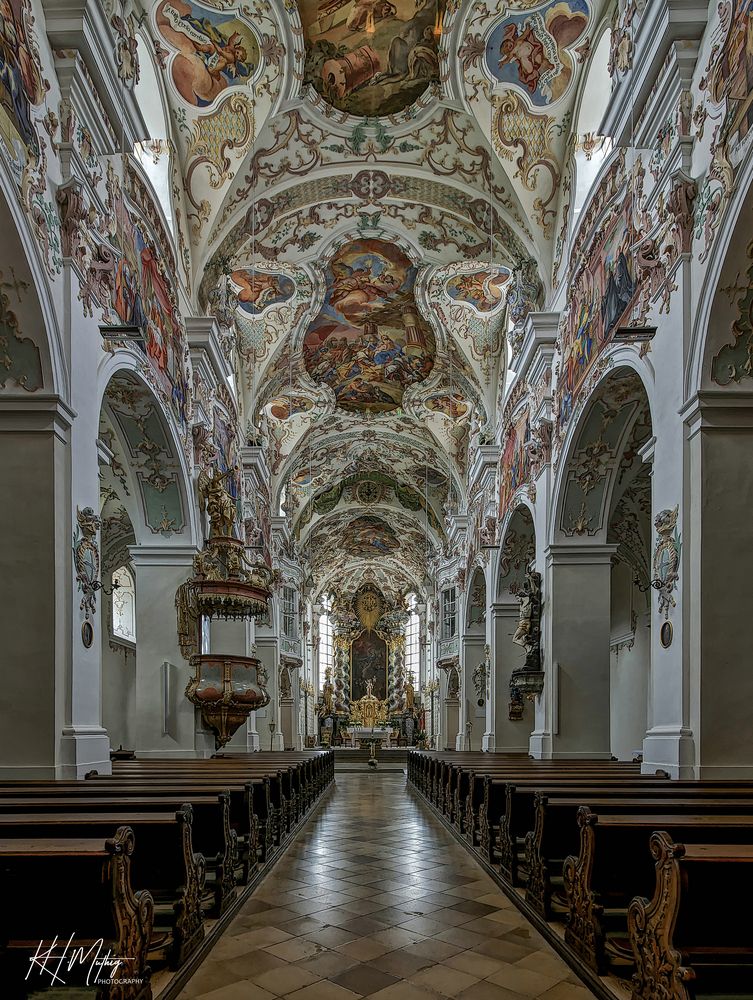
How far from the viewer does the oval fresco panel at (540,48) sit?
1057 centimetres

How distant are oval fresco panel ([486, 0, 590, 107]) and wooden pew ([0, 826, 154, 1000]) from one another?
10686mm

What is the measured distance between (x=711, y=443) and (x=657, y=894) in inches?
164

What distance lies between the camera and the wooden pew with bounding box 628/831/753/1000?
10.4ft

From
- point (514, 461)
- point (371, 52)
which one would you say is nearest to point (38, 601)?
point (371, 52)

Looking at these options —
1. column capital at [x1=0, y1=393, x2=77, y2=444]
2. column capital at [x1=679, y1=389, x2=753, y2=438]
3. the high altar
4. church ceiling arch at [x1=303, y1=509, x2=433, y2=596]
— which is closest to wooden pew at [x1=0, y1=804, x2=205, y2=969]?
column capital at [x1=0, y1=393, x2=77, y2=444]

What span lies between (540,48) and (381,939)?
10.5m

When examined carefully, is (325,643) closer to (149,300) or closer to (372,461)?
(372,461)

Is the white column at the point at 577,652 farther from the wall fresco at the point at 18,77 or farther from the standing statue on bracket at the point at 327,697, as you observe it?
the standing statue on bracket at the point at 327,697

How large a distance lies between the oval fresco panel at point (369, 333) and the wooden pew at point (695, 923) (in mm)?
14193

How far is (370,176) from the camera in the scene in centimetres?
1403

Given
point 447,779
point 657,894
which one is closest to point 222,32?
point 447,779

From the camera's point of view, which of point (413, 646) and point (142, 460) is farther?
point (413, 646)

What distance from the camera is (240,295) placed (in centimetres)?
1695

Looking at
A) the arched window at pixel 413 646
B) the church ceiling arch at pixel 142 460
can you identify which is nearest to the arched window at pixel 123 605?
the church ceiling arch at pixel 142 460
